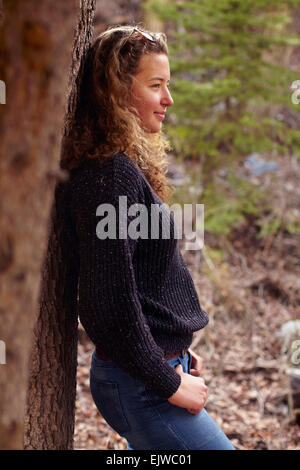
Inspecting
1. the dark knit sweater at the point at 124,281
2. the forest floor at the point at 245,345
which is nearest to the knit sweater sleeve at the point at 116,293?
the dark knit sweater at the point at 124,281

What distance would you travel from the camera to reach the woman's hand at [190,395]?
1841 mm


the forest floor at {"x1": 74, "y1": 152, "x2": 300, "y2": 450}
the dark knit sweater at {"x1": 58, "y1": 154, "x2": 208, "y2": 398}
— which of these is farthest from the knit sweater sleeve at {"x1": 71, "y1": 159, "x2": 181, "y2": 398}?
the forest floor at {"x1": 74, "y1": 152, "x2": 300, "y2": 450}

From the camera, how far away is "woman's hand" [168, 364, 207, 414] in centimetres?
184

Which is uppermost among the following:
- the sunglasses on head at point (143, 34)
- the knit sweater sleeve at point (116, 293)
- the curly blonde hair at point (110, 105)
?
the sunglasses on head at point (143, 34)

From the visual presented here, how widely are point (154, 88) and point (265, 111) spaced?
736cm

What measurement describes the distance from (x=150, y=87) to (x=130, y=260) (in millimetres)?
750

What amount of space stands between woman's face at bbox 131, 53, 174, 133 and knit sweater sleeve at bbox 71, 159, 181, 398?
378 millimetres

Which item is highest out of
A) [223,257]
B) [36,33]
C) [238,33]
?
[238,33]


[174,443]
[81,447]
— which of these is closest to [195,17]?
[81,447]

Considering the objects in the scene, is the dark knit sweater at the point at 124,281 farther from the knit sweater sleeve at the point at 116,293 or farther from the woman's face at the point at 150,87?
the woman's face at the point at 150,87
